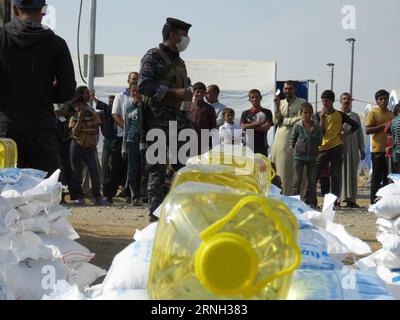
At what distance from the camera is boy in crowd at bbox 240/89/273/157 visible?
7.93m

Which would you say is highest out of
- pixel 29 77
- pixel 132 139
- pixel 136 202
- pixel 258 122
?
pixel 29 77

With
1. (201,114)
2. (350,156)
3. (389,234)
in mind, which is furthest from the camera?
(350,156)

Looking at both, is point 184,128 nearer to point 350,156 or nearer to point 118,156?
point 118,156

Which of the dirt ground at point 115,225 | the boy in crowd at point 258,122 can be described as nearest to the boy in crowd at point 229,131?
the boy in crowd at point 258,122

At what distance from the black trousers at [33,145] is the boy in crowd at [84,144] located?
4.32 m

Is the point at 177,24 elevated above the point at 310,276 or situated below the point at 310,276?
above

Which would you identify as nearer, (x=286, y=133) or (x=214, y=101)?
(x=286, y=133)

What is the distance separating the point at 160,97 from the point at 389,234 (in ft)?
6.68

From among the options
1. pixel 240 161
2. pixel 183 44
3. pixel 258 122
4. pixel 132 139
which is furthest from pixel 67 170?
pixel 240 161

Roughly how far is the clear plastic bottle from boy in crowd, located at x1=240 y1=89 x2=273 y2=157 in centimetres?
657

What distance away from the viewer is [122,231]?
572 cm

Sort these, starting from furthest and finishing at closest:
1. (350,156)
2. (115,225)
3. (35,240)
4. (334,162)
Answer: (350,156)
(334,162)
(115,225)
(35,240)

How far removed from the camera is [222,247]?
1129 millimetres

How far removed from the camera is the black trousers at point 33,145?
3.75 m
